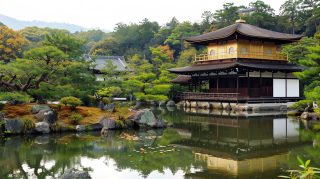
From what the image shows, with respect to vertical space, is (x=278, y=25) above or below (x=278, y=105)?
above

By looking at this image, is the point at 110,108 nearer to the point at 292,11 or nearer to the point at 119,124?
the point at 119,124

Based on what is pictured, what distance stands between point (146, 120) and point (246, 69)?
47.4 feet

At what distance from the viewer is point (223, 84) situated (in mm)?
33656

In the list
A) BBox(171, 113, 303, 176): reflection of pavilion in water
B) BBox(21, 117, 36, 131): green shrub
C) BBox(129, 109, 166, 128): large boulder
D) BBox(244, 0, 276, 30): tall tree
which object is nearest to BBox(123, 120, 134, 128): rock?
BBox(129, 109, 166, 128): large boulder

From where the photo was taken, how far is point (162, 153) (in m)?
12.1

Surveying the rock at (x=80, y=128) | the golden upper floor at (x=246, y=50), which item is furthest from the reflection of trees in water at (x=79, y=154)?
the golden upper floor at (x=246, y=50)

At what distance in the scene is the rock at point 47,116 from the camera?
16.6 metres

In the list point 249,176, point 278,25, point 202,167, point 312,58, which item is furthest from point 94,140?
point 278,25

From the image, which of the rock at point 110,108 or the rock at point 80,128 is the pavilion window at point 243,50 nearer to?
the rock at point 110,108

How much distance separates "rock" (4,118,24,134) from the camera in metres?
15.7

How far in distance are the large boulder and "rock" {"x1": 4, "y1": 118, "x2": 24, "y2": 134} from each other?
5350 mm

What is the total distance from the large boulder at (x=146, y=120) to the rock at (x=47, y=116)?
3854 mm

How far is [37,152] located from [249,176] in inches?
285

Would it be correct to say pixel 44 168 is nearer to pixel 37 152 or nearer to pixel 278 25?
pixel 37 152
